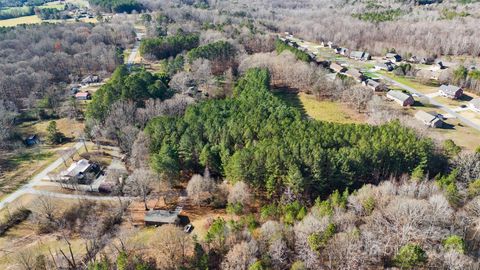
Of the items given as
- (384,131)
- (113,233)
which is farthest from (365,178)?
(113,233)

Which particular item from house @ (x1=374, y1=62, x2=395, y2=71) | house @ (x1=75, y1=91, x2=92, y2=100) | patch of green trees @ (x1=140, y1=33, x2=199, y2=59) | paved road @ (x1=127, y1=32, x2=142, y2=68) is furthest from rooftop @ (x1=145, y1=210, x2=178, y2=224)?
house @ (x1=374, y1=62, x2=395, y2=71)

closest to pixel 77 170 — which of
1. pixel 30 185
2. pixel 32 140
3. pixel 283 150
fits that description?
pixel 30 185

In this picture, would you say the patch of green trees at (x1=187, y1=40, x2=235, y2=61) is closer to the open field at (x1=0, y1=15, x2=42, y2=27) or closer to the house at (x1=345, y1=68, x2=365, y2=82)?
the house at (x1=345, y1=68, x2=365, y2=82)

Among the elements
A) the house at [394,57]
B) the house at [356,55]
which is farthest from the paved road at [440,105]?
the house at [356,55]

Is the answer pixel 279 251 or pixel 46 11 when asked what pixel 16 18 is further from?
pixel 279 251

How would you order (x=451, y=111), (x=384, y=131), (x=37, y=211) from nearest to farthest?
(x=37, y=211), (x=384, y=131), (x=451, y=111)

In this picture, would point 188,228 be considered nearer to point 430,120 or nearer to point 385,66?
point 430,120

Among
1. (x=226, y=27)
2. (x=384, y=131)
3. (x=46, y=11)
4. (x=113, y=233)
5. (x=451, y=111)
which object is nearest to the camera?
(x=113, y=233)
